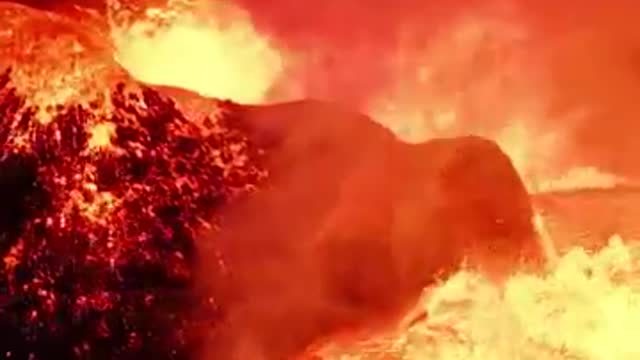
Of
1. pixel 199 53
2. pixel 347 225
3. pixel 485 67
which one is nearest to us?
pixel 347 225

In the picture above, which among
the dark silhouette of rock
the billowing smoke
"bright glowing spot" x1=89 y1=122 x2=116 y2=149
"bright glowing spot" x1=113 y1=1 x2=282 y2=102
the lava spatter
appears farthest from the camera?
the billowing smoke

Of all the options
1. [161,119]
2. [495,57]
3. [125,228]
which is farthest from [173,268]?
[495,57]

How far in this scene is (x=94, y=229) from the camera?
613cm

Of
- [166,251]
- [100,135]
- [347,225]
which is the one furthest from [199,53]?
[166,251]

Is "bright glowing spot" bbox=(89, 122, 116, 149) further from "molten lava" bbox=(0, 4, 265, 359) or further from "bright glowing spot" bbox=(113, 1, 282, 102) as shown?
"bright glowing spot" bbox=(113, 1, 282, 102)

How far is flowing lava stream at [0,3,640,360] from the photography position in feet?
20.0

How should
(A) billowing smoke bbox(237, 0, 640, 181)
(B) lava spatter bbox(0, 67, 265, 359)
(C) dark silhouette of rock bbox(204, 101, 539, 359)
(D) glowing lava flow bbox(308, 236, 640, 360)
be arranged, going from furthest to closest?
(A) billowing smoke bbox(237, 0, 640, 181) < (C) dark silhouette of rock bbox(204, 101, 539, 359) < (D) glowing lava flow bbox(308, 236, 640, 360) < (B) lava spatter bbox(0, 67, 265, 359)

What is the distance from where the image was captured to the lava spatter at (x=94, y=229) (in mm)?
6074

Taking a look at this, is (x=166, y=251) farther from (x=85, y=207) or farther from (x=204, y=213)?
(x=85, y=207)

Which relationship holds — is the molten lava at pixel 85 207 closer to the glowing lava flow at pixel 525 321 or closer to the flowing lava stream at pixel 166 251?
the flowing lava stream at pixel 166 251

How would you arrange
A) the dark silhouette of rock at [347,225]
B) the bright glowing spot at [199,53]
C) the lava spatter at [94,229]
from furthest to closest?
the bright glowing spot at [199,53] → the dark silhouette of rock at [347,225] → the lava spatter at [94,229]

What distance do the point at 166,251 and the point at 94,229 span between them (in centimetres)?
32

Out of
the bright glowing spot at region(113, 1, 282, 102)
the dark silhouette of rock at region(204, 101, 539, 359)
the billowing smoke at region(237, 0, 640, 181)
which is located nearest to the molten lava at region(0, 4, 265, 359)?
the dark silhouette of rock at region(204, 101, 539, 359)

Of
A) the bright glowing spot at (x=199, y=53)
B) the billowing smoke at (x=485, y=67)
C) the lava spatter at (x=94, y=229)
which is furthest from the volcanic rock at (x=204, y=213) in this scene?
the billowing smoke at (x=485, y=67)
